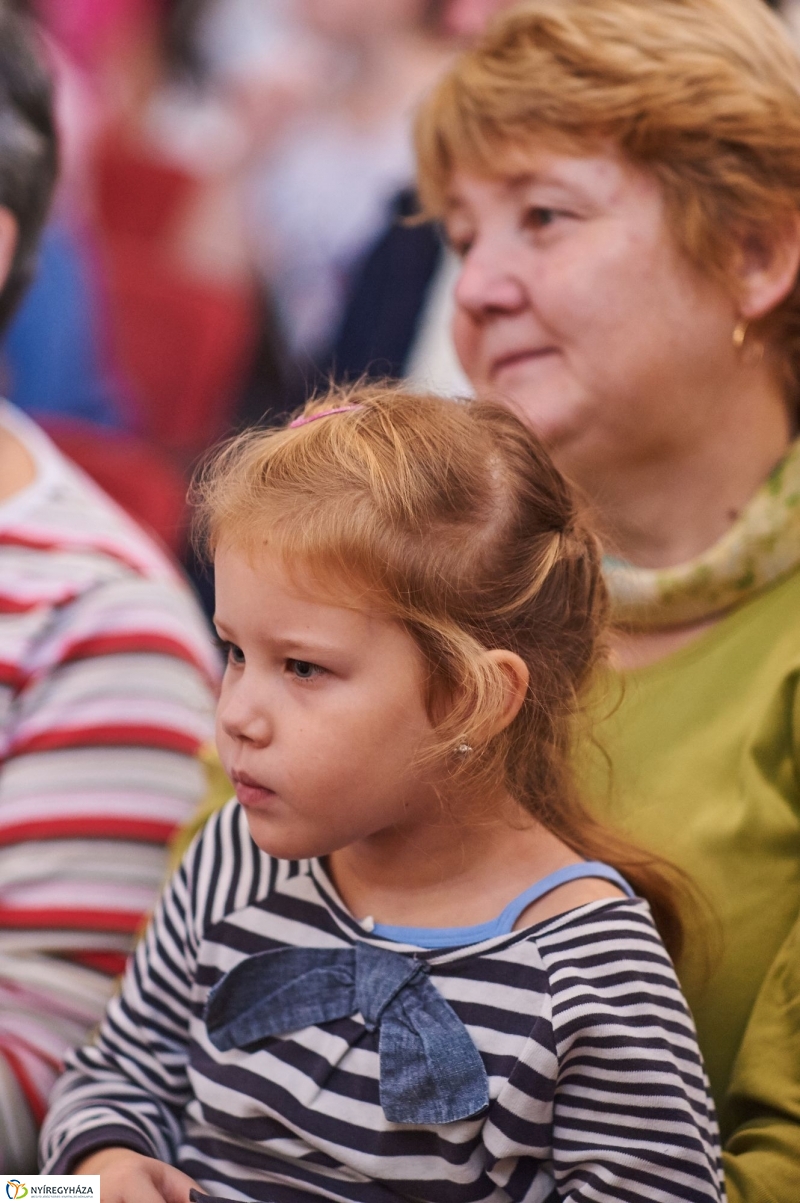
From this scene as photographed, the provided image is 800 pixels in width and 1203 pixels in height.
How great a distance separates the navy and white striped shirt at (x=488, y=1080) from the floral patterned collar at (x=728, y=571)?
0.37m

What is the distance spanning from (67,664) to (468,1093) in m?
0.66

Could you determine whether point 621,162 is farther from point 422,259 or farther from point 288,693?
point 422,259

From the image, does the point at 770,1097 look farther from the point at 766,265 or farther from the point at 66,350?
Answer: the point at 66,350

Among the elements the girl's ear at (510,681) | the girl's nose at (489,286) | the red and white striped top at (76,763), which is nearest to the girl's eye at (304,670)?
the girl's ear at (510,681)

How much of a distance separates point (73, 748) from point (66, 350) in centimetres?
138

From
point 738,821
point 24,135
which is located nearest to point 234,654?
point 738,821

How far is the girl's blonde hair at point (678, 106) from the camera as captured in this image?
1.20 meters

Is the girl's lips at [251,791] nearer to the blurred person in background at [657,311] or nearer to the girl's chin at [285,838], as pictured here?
the girl's chin at [285,838]

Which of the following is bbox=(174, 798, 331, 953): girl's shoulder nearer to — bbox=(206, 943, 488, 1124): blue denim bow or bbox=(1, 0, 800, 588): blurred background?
bbox=(206, 943, 488, 1124): blue denim bow

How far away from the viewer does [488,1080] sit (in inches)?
32.1

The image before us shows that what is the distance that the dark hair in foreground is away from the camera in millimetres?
1431

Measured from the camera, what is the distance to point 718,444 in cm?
124

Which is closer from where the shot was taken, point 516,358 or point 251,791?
point 251,791

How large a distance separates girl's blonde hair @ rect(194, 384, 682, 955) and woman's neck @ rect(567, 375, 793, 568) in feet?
1.10
